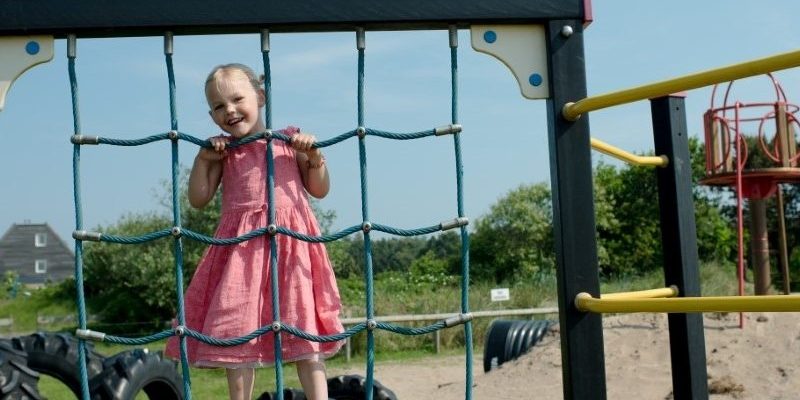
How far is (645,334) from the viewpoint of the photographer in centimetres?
633

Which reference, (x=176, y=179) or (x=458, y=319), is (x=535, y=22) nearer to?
(x=458, y=319)

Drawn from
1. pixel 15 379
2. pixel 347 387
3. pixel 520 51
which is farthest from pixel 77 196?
pixel 15 379

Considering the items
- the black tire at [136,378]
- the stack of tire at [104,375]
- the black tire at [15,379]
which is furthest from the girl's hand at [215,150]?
the black tire at [15,379]

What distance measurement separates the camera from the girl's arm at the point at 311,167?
189cm

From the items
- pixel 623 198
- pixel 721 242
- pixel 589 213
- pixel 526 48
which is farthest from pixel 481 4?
pixel 623 198

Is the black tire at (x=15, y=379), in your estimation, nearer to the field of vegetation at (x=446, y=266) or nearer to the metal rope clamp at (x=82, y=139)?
the metal rope clamp at (x=82, y=139)

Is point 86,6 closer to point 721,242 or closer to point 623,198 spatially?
point 721,242

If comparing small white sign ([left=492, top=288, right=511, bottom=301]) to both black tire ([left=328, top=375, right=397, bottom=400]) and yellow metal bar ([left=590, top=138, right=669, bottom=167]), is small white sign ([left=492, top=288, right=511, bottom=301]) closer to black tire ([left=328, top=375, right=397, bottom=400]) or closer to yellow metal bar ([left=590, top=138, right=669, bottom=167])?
black tire ([left=328, top=375, right=397, bottom=400])

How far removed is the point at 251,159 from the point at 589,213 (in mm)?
772

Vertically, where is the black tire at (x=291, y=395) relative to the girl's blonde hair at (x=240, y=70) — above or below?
below

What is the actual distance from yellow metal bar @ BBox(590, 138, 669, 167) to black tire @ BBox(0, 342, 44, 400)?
10.2 feet

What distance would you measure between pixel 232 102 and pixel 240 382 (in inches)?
24.7

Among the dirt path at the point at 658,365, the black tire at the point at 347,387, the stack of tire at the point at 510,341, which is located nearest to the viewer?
the black tire at the point at 347,387

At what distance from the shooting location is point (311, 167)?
1959mm
